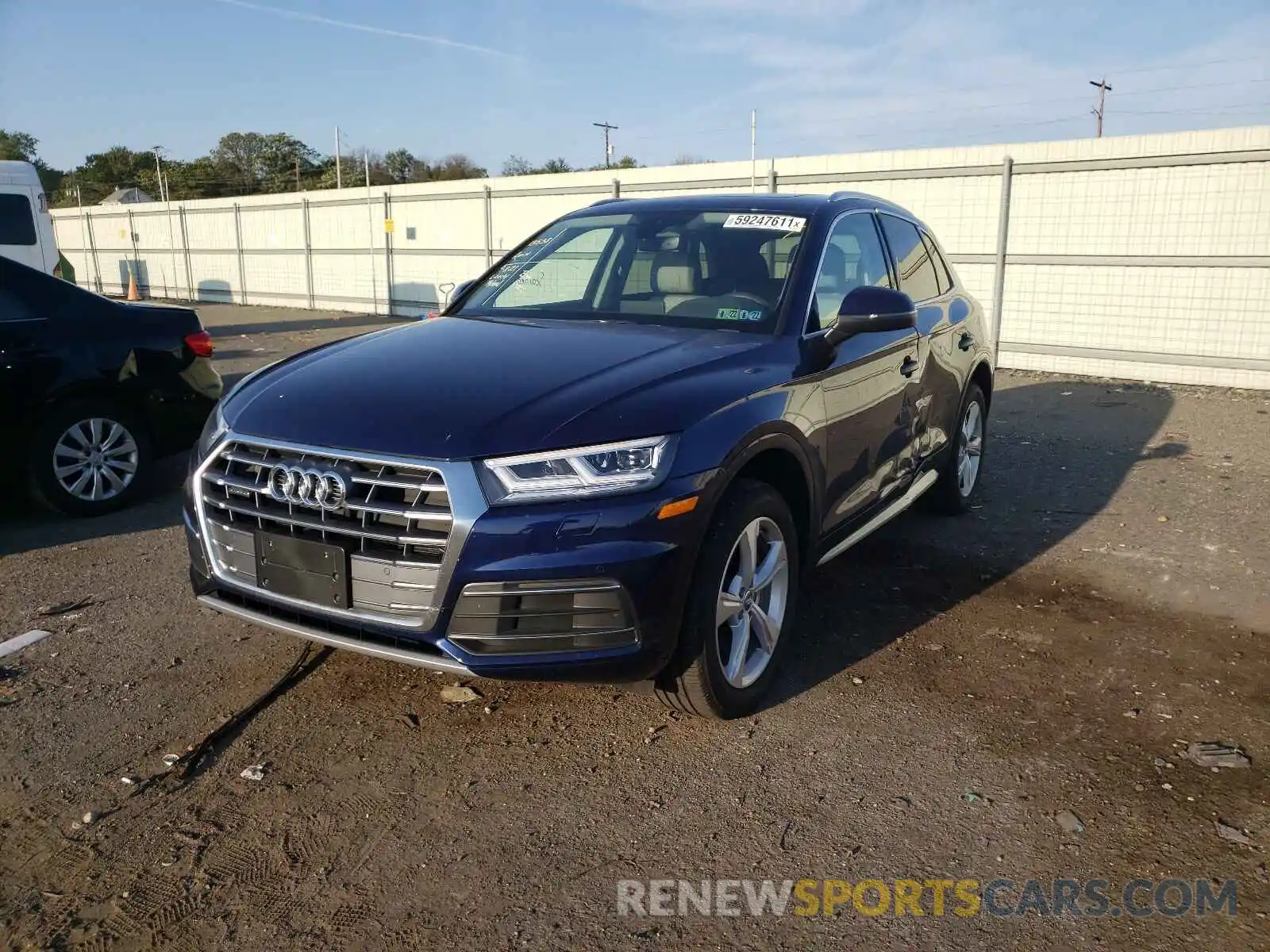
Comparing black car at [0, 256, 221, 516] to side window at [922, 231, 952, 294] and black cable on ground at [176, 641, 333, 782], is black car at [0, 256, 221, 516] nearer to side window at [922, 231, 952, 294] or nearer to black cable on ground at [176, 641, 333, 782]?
black cable on ground at [176, 641, 333, 782]

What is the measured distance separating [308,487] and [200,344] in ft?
12.6

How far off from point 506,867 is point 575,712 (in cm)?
90

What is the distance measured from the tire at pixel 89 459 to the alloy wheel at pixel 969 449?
15.9ft

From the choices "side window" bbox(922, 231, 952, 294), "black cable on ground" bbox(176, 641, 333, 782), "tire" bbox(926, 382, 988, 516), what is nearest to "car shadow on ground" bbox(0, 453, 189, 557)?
"black cable on ground" bbox(176, 641, 333, 782)

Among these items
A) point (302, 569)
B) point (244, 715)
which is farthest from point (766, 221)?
point (244, 715)

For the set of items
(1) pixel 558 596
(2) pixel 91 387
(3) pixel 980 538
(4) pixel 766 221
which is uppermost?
(4) pixel 766 221

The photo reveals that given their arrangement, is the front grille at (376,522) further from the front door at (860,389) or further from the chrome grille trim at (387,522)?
the front door at (860,389)

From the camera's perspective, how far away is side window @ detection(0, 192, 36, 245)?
14859mm

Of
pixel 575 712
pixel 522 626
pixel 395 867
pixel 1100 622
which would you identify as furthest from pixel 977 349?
pixel 395 867

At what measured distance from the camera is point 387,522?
9.34 feet

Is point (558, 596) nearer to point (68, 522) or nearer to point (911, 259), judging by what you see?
point (911, 259)

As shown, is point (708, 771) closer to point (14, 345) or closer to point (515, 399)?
point (515, 399)

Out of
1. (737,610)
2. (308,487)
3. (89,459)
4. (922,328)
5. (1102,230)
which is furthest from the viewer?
(1102,230)

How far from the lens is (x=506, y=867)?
264 cm
